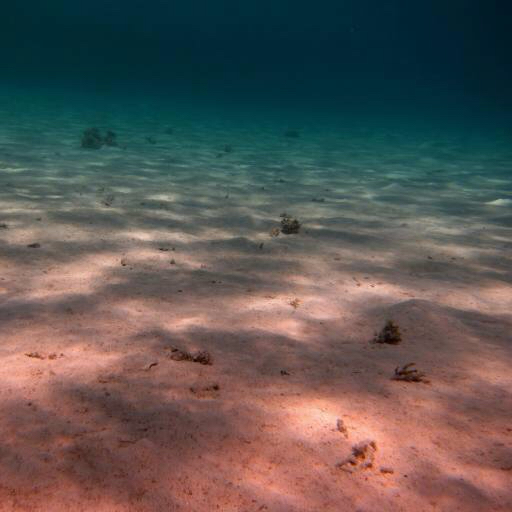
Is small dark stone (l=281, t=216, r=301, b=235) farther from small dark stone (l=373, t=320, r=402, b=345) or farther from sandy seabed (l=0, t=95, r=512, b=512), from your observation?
small dark stone (l=373, t=320, r=402, b=345)

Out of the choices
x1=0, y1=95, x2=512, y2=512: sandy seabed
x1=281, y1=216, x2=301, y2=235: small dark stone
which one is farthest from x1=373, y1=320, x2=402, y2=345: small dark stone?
x1=281, y1=216, x2=301, y2=235: small dark stone

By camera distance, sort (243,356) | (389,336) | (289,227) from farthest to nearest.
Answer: (289,227), (389,336), (243,356)

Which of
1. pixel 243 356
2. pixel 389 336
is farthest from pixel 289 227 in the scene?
pixel 243 356

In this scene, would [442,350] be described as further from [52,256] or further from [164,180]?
[164,180]

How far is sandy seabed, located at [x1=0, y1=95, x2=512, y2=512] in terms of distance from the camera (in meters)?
2.14

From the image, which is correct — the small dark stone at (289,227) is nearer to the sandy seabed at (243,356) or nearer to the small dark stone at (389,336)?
the sandy seabed at (243,356)

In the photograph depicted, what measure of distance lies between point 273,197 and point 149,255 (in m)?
4.84

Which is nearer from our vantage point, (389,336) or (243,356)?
(243,356)

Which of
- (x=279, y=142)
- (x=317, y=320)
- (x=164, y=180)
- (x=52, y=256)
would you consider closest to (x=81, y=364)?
(x=317, y=320)

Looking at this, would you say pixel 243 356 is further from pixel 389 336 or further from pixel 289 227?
pixel 289 227

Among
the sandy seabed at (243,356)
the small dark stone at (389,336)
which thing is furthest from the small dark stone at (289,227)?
the small dark stone at (389,336)

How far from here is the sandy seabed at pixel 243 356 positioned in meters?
2.14

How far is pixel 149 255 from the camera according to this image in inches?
220

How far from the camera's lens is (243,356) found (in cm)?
336
